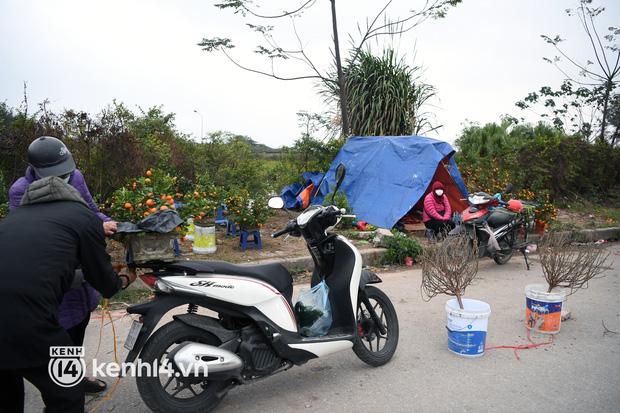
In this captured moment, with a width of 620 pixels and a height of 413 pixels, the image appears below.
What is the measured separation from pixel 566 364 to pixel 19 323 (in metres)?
3.99

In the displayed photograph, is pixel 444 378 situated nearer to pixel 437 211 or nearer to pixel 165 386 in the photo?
pixel 165 386

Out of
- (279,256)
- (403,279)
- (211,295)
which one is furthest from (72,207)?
(403,279)

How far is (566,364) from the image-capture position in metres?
3.71

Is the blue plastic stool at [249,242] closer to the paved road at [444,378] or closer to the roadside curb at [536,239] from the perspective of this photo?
the roadside curb at [536,239]

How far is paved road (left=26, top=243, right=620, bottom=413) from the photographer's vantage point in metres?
3.04

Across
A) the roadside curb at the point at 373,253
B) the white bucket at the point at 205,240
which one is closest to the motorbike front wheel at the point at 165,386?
the roadside curb at the point at 373,253

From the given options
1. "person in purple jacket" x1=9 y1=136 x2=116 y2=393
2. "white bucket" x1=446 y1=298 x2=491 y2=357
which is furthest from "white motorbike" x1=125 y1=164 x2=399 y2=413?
"white bucket" x1=446 y1=298 x2=491 y2=357

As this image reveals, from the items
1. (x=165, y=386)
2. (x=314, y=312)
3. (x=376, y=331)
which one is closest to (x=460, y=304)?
(x=376, y=331)

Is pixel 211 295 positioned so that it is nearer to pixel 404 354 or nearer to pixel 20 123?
pixel 404 354

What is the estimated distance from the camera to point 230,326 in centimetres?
295

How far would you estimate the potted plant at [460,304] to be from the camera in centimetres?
377

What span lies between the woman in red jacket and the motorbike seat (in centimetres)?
586

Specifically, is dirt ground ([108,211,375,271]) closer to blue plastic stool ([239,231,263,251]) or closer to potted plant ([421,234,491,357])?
blue plastic stool ([239,231,263,251])

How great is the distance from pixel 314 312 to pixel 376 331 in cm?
62
